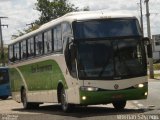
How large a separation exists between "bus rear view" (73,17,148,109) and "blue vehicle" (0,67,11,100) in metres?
27.6

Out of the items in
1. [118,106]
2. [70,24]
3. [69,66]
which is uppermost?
[70,24]

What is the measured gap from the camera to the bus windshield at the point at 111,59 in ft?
66.2

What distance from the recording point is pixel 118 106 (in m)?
23.2

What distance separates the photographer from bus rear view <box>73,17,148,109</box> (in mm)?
20188

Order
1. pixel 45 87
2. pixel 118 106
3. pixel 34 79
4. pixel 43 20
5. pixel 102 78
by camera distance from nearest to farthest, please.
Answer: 1. pixel 102 78
2. pixel 118 106
3. pixel 45 87
4. pixel 34 79
5. pixel 43 20

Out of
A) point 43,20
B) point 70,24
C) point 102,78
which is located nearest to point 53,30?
point 70,24

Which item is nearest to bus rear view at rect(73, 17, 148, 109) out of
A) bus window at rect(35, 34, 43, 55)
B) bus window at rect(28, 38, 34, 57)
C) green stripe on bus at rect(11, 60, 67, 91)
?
green stripe on bus at rect(11, 60, 67, 91)

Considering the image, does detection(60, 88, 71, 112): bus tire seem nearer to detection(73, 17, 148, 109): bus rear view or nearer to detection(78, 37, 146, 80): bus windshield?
detection(73, 17, 148, 109): bus rear view

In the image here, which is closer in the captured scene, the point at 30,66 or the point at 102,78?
the point at 102,78

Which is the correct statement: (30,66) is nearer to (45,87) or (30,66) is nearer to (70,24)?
(45,87)

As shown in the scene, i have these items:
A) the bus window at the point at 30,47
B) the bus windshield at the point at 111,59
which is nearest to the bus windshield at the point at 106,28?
the bus windshield at the point at 111,59

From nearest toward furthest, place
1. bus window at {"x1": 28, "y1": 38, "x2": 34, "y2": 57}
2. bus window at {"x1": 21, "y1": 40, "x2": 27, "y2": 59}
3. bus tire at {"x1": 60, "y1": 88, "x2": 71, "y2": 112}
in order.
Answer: bus tire at {"x1": 60, "y1": 88, "x2": 71, "y2": 112}, bus window at {"x1": 28, "y1": 38, "x2": 34, "y2": 57}, bus window at {"x1": 21, "y1": 40, "x2": 27, "y2": 59}

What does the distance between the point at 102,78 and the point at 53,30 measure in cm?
391

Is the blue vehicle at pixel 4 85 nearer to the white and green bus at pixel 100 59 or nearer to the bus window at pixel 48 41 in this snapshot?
the bus window at pixel 48 41
